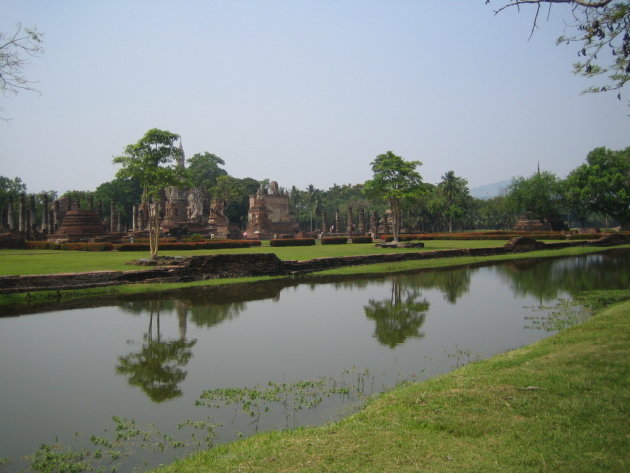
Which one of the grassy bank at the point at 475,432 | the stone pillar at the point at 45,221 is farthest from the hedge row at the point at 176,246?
the grassy bank at the point at 475,432

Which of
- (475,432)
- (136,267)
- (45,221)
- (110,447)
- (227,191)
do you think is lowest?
(110,447)

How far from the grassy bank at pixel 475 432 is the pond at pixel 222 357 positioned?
81 cm

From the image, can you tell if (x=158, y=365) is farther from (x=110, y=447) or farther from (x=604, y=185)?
(x=604, y=185)

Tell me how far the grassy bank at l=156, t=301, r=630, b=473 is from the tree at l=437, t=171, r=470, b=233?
62.7 m

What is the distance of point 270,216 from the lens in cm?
6538

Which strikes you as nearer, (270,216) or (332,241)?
(332,241)

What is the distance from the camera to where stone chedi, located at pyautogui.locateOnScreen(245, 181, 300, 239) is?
50.1 meters

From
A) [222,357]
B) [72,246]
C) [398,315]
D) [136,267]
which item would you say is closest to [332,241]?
[72,246]

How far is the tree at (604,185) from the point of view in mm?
50375

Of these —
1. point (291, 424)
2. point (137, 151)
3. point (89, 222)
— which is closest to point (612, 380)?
point (291, 424)

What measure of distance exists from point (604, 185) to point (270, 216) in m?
38.2

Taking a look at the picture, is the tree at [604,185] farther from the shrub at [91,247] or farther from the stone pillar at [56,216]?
the stone pillar at [56,216]

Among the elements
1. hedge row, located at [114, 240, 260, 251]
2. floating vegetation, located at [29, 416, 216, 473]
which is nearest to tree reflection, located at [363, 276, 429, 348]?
floating vegetation, located at [29, 416, 216, 473]

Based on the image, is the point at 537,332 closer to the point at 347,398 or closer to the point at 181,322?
the point at 347,398
